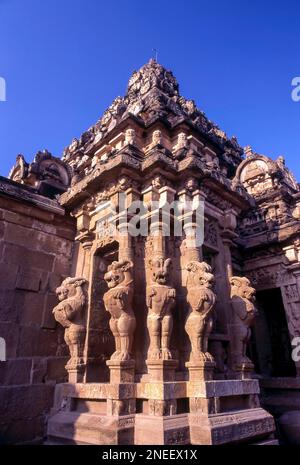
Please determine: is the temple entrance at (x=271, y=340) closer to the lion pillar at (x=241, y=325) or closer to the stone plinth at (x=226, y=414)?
the lion pillar at (x=241, y=325)

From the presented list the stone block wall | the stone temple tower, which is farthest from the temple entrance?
the stone block wall

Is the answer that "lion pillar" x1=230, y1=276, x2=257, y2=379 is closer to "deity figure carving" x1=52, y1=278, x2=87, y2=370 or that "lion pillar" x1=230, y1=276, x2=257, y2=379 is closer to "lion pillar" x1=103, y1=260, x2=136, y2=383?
"lion pillar" x1=103, y1=260, x2=136, y2=383

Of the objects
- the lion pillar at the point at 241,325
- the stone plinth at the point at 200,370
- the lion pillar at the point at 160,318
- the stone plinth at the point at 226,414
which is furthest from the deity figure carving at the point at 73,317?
the lion pillar at the point at 241,325

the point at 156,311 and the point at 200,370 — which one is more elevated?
the point at 156,311

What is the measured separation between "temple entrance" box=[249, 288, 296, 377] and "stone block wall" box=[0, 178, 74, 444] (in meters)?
5.53

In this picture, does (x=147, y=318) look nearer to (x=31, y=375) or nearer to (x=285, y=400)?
(x=31, y=375)

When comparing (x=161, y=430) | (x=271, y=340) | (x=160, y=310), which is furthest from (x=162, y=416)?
(x=271, y=340)

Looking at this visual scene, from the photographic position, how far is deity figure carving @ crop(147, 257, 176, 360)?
464 centimetres

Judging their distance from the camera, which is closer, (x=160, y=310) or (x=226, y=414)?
(x=226, y=414)

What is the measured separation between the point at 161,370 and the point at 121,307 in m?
1.06

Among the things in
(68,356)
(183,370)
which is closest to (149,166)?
(183,370)

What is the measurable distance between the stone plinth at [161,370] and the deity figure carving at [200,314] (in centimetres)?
36

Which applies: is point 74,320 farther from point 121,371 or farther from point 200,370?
point 200,370

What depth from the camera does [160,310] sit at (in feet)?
15.6
